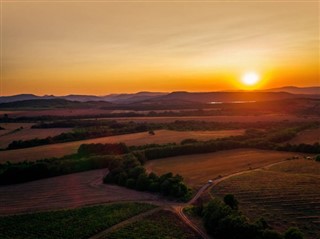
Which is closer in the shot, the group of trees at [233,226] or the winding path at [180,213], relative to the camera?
the group of trees at [233,226]

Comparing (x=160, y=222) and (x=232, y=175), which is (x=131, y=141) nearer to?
(x=232, y=175)

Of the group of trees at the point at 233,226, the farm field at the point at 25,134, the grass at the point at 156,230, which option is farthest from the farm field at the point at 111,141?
the group of trees at the point at 233,226

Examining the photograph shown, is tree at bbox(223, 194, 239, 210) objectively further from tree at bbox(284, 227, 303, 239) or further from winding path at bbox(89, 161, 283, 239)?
tree at bbox(284, 227, 303, 239)

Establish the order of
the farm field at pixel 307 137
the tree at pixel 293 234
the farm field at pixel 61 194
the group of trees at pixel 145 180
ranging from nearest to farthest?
the tree at pixel 293 234 → the farm field at pixel 61 194 → the group of trees at pixel 145 180 → the farm field at pixel 307 137

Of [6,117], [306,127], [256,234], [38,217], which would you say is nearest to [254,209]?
[256,234]

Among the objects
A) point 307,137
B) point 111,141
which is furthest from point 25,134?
point 307,137

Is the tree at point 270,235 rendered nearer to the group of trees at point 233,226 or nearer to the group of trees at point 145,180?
the group of trees at point 233,226
